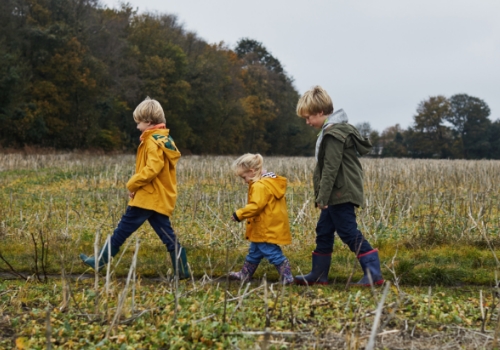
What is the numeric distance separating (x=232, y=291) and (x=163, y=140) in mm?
1619

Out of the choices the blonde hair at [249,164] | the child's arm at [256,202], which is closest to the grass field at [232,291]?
the child's arm at [256,202]

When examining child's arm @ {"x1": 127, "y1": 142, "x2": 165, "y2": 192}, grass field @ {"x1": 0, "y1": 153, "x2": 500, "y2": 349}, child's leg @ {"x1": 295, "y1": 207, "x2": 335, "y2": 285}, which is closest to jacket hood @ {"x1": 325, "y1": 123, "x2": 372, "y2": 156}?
child's leg @ {"x1": 295, "y1": 207, "x2": 335, "y2": 285}

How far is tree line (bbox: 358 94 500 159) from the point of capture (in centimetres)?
7650

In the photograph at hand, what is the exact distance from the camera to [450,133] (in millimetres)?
79375

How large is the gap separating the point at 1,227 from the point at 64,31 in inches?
1298

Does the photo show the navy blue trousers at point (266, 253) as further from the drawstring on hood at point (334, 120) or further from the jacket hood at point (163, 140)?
the jacket hood at point (163, 140)

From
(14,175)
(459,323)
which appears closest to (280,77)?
(14,175)

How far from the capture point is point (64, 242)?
693 cm

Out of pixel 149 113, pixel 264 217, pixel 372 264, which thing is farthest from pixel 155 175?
pixel 372 264

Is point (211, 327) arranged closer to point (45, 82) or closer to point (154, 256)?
point (154, 256)

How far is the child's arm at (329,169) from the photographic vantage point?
517 centimetres

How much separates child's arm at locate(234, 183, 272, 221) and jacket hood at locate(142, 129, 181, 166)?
812 millimetres

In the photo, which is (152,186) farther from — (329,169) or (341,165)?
(341,165)

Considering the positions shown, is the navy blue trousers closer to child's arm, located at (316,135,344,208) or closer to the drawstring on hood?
child's arm, located at (316,135,344,208)
